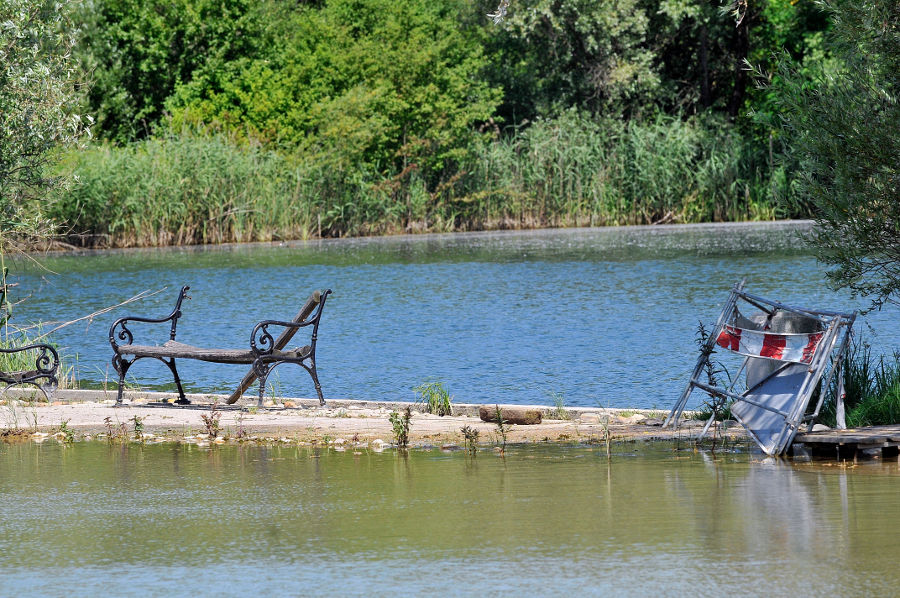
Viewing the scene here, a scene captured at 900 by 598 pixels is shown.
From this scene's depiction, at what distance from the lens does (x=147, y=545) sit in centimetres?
759

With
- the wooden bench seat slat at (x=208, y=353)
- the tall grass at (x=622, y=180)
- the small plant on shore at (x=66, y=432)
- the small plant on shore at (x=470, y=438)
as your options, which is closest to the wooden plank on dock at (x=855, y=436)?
the small plant on shore at (x=470, y=438)

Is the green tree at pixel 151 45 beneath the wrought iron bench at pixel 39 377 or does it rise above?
above

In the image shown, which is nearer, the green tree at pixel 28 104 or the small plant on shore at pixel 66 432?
the small plant on shore at pixel 66 432

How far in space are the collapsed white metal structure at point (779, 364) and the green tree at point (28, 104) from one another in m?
8.60

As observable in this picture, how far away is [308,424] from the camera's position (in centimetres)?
1179

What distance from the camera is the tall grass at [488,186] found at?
4341cm

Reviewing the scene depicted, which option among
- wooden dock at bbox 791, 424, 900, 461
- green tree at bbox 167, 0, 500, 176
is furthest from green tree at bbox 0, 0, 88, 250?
green tree at bbox 167, 0, 500, 176

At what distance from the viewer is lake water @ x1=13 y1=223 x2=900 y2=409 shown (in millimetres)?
18328

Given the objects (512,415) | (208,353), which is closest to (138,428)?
(208,353)

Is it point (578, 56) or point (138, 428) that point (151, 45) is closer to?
point (578, 56)

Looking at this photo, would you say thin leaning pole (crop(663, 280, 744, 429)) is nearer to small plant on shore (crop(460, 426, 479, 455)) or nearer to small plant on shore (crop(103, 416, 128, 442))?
small plant on shore (crop(460, 426, 479, 455))

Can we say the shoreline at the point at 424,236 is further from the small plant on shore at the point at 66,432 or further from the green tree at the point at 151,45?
the small plant on shore at the point at 66,432

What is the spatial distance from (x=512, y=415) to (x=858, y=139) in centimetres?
390

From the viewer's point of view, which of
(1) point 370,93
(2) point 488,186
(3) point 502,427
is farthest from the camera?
(1) point 370,93
